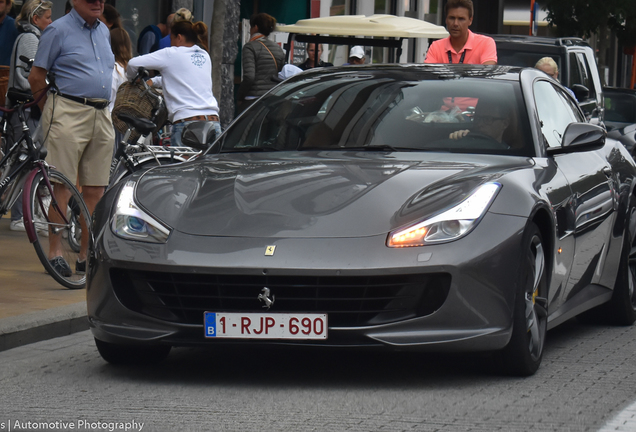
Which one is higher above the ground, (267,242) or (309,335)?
(267,242)

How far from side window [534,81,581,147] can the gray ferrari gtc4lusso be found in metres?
0.16

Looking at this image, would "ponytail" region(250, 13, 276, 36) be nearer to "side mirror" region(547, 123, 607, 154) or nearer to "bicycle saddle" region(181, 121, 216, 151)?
"bicycle saddle" region(181, 121, 216, 151)

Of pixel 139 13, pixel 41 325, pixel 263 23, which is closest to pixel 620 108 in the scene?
pixel 263 23

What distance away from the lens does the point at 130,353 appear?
19.0 ft

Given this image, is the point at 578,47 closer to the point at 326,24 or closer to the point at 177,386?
the point at 326,24

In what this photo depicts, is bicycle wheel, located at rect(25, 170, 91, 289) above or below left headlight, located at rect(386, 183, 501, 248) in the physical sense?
below

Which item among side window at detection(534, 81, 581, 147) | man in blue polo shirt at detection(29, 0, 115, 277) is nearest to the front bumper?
side window at detection(534, 81, 581, 147)

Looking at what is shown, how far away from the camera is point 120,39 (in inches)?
469

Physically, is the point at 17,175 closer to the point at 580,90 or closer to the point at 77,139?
the point at 77,139

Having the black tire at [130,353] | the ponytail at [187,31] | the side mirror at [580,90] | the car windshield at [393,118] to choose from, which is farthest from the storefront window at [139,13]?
the black tire at [130,353]

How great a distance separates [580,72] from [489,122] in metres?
9.35

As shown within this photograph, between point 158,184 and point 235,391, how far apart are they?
1100 millimetres

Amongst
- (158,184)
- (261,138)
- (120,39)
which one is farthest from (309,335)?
(120,39)

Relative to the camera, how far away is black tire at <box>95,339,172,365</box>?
5.77m
